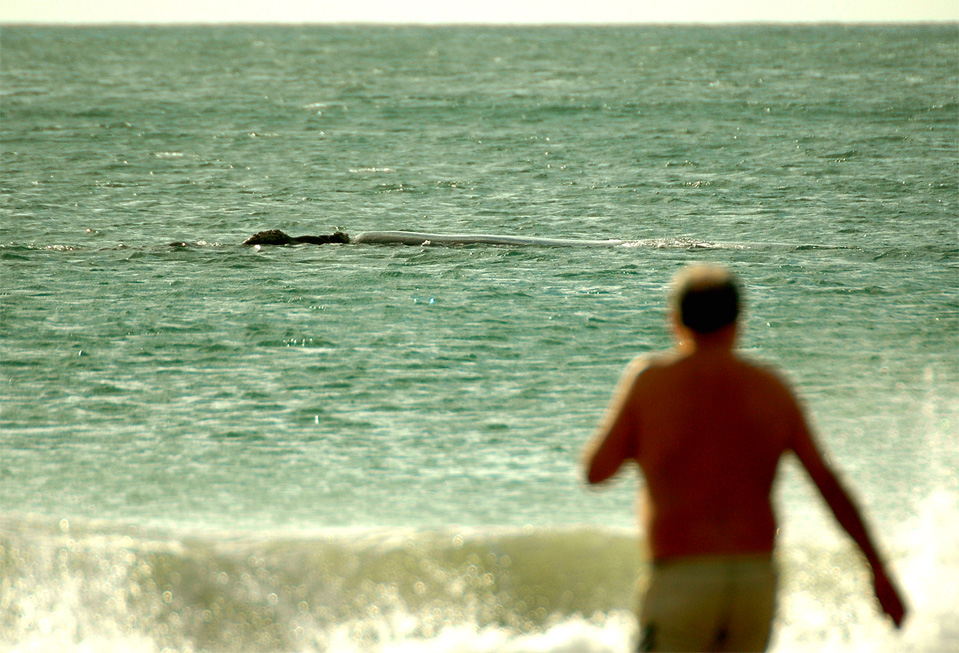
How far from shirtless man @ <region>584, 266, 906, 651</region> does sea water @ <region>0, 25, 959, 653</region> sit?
211 cm

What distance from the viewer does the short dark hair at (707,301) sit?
2.91m

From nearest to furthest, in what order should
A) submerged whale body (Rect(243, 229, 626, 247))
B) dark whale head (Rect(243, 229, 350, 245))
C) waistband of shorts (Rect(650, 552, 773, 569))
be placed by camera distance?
waistband of shorts (Rect(650, 552, 773, 569)) → submerged whale body (Rect(243, 229, 626, 247)) → dark whale head (Rect(243, 229, 350, 245))

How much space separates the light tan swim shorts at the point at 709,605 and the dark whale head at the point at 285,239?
14.2m

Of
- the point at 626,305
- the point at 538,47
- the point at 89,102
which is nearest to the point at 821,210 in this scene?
the point at 626,305

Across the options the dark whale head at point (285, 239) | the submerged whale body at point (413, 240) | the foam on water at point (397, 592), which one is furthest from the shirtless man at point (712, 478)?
the dark whale head at point (285, 239)

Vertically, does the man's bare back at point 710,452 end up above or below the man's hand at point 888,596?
above

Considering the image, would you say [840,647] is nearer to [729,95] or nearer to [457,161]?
[457,161]

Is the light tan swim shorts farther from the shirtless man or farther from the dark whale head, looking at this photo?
the dark whale head

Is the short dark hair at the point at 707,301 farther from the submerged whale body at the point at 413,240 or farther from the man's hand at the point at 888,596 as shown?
the submerged whale body at the point at 413,240

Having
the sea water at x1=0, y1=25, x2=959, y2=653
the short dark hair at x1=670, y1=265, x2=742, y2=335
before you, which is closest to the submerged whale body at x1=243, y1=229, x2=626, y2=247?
the sea water at x1=0, y1=25, x2=959, y2=653

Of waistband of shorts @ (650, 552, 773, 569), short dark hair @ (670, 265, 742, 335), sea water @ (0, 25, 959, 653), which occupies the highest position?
short dark hair @ (670, 265, 742, 335)

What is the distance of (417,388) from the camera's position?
9.06 m

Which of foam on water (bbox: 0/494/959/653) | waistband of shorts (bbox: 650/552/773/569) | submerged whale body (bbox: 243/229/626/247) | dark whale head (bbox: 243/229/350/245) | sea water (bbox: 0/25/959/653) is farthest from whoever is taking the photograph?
dark whale head (bbox: 243/229/350/245)

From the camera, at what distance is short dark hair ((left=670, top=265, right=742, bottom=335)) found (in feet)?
9.53
